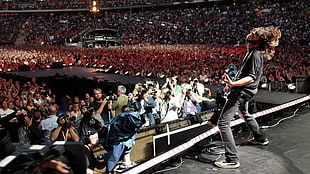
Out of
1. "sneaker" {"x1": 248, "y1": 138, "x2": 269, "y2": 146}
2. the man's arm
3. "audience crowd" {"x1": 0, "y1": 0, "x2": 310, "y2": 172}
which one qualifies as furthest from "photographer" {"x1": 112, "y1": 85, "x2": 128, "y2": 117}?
the man's arm

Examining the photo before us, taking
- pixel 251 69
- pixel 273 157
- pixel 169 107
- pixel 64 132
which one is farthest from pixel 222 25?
pixel 251 69

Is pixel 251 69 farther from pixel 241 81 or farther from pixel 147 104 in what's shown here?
pixel 147 104

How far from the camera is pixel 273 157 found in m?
4.05

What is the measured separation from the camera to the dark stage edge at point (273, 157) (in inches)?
145

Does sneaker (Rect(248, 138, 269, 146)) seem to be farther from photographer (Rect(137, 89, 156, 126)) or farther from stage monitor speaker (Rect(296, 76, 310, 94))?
stage monitor speaker (Rect(296, 76, 310, 94))

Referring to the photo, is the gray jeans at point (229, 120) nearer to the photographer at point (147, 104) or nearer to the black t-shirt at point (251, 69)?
the black t-shirt at point (251, 69)

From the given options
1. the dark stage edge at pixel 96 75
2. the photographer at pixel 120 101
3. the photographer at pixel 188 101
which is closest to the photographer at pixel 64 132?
the photographer at pixel 120 101

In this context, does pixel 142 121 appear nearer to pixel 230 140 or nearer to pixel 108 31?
pixel 230 140

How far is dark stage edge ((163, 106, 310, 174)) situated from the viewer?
12.1ft

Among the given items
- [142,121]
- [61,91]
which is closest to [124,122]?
[142,121]

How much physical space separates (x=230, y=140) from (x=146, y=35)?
136 ft

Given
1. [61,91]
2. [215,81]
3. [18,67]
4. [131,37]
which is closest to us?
[215,81]

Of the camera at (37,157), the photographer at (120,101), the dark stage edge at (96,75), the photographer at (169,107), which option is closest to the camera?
the camera at (37,157)

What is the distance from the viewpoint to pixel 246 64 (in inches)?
142
